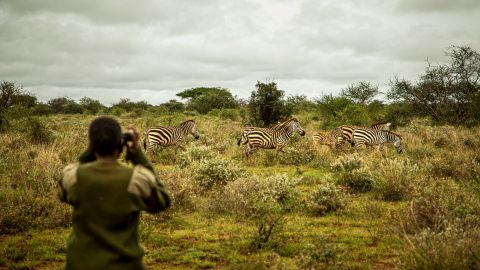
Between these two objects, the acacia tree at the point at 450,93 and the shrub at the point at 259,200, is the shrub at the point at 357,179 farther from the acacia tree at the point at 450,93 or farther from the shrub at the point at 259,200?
the acacia tree at the point at 450,93

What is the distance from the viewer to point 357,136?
18.3 m

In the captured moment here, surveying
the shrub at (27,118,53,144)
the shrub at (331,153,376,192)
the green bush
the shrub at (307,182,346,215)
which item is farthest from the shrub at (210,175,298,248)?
the shrub at (27,118,53,144)

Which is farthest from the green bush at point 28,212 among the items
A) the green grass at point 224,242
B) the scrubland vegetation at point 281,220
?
the green grass at point 224,242

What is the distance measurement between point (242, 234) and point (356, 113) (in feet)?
64.5

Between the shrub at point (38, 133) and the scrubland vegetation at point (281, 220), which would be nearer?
the scrubland vegetation at point (281, 220)

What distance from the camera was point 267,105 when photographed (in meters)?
25.9

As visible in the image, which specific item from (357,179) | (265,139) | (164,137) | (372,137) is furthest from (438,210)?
(164,137)

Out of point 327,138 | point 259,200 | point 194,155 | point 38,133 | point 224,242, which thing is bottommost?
point 224,242

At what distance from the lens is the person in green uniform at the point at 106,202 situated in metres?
3.26

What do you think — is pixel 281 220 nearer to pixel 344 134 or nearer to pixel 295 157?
pixel 295 157

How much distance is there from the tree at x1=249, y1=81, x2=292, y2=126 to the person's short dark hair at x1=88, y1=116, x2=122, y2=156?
74.2 feet

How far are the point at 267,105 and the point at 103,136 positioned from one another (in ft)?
74.6

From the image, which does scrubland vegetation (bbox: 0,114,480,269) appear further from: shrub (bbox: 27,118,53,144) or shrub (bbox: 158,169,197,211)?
shrub (bbox: 27,118,53,144)

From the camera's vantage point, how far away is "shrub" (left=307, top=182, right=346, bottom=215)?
31.0ft
